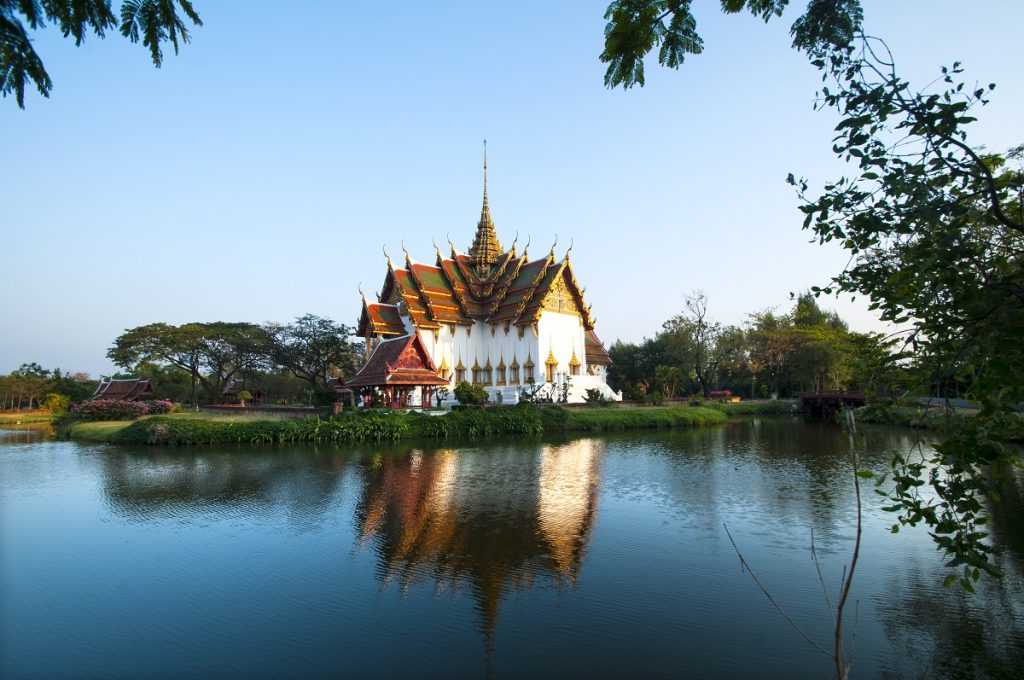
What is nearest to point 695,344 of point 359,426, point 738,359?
point 738,359

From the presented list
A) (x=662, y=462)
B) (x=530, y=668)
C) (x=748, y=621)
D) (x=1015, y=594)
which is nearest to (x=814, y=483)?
(x=662, y=462)

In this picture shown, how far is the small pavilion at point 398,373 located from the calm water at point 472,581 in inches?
463

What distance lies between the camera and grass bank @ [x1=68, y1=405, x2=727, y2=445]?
19.4m

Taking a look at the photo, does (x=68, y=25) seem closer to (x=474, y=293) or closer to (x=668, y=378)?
(x=474, y=293)

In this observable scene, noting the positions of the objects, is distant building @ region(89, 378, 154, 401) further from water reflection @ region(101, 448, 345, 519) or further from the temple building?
water reflection @ region(101, 448, 345, 519)

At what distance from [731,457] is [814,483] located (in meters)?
4.25

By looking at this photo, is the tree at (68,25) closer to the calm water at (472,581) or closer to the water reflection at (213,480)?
the calm water at (472,581)

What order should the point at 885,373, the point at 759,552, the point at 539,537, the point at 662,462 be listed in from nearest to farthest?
the point at 885,373, the point at 759,552, the point at 539,537, the point at 662,462

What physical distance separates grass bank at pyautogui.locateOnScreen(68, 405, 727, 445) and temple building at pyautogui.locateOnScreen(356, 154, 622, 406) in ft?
20.7

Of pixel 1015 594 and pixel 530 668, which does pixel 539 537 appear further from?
pixel 1015 594

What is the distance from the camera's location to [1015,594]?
543cm

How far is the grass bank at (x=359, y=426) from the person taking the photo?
1944 cm

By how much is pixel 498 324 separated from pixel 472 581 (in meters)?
28.4

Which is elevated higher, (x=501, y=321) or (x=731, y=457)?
(x=501, y=321)
